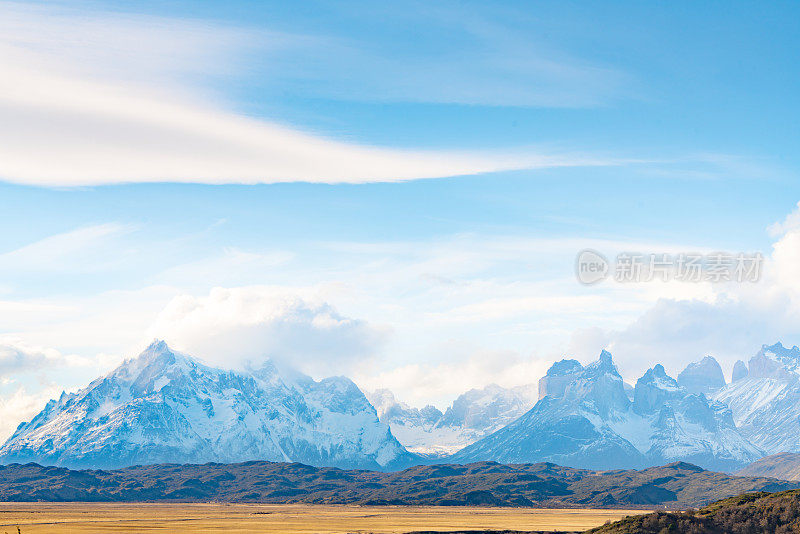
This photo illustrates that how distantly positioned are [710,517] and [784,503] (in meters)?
14.5

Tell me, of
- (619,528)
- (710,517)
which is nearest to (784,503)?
(710,517)

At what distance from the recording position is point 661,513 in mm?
178625

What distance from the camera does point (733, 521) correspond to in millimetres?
174125

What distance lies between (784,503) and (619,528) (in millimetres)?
32559

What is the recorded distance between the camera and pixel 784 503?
578ft

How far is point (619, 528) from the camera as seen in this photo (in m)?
179

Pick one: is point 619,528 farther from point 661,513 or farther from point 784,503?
point 784,503

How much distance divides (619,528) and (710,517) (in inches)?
711

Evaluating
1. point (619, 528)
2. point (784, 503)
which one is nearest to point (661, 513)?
point (619, 528)

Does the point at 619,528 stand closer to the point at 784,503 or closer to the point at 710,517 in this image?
the point at 710,517

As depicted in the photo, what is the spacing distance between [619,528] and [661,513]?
29.1 feet

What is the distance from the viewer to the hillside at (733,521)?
170125 mm

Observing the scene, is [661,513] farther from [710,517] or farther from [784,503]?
[784,503]

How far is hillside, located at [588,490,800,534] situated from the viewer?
17012 centimetres
